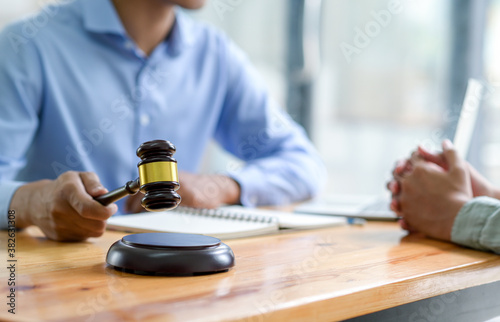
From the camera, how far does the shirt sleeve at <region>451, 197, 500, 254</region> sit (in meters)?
0.84

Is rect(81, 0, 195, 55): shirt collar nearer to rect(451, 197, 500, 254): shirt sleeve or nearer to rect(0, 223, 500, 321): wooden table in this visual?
rect(0, 223, 500, 321): wooden table

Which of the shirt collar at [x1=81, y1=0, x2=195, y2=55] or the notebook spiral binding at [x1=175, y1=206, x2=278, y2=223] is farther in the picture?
A: the shirt collar at [x1=81, y1=0, x2=195, y2=55]

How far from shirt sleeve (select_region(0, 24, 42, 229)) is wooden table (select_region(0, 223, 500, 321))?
0.43 m

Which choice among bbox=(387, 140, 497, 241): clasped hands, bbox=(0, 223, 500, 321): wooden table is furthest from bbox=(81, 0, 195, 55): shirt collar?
bbox=(387, 140, 497, 241): clasped hands

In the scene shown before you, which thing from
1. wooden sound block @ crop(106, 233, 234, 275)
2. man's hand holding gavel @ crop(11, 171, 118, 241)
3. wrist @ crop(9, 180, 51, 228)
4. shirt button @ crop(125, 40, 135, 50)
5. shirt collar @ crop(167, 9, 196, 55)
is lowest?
wrist @ crop(9, 180, 51, 228)

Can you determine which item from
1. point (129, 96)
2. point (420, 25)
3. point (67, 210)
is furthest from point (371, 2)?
point (67, 210)

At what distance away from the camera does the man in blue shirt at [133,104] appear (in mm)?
1340

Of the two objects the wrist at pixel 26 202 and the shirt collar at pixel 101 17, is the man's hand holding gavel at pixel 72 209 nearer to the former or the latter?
the wrist at pixel 26 202

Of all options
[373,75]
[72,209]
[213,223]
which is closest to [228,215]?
[213,223]

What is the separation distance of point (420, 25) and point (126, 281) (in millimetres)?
2108

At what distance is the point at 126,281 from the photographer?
58cm

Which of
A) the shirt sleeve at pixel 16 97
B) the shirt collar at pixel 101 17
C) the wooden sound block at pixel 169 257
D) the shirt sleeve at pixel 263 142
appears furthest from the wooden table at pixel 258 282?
the shirt collar at pixel 101 17

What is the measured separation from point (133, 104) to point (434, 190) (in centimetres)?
90

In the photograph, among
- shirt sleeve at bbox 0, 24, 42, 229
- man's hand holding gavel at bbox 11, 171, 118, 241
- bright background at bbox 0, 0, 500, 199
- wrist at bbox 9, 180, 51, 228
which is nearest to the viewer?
man's hand holding gavel at bbox 11, 171, 118, 241
